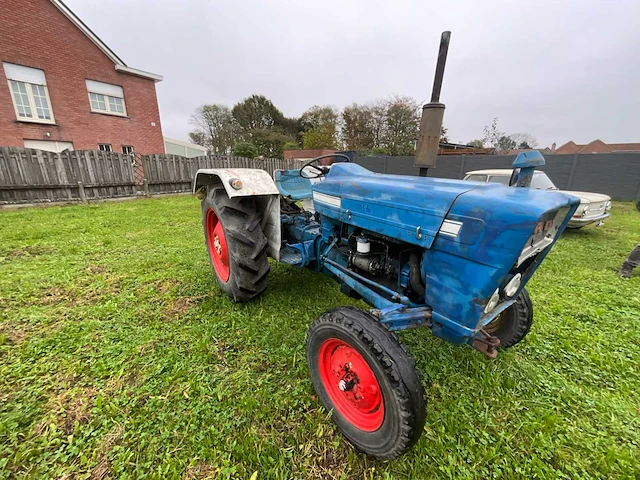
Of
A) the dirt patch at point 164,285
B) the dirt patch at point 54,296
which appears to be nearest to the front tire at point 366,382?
the dirt patch at point 164,285

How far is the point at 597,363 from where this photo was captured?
6.27 feet

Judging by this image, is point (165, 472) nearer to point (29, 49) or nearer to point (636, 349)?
point (636, 349)

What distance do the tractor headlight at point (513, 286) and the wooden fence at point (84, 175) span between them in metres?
9.72

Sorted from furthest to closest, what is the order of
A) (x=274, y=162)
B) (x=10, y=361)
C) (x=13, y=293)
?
(x=274, y=162) < (x=13, y=293) < (x=10, y=361)

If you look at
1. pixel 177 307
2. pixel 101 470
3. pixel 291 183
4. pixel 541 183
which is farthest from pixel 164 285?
pixel 541 183

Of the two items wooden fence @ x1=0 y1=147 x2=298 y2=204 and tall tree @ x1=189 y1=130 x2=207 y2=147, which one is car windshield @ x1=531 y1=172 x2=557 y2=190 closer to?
wooden fence @ x1=0 y1=147 x2=298 y2=204

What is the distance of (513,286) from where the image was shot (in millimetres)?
1349

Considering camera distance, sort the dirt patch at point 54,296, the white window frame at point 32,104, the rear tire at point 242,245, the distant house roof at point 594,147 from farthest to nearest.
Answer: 1. the distant house roof at point 594,147
2. the white window frame at point 32,104
3. the dirt patch at point 54,296
4. the rear tire at point 242,245

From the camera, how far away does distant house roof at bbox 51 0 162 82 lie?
1021 centimetres

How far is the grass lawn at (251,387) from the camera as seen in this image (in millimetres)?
1260

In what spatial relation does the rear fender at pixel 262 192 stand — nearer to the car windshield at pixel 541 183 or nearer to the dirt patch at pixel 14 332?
the dirt patch at pixel 14 332

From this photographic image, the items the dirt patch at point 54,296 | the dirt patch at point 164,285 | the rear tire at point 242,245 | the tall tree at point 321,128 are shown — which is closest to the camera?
the rear tire at point 242,245

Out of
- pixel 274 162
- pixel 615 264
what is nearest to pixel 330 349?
pixel 615 264

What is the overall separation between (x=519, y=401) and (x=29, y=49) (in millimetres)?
15561
